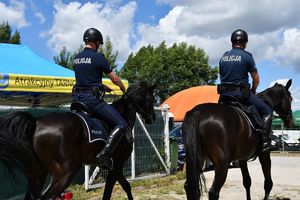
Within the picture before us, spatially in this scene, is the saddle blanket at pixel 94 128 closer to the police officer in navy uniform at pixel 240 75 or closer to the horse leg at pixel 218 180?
the horse leg at pixel 218 180

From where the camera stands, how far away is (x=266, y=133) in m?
7.09

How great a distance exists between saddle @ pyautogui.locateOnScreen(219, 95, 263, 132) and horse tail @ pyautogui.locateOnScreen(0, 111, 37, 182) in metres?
3.39

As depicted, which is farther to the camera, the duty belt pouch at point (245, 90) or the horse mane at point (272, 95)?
the horse mane at point (272, 95)

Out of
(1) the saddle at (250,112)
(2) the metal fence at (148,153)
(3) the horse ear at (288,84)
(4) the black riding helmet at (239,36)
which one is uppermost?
(4) the black riding helmet at (239,36)

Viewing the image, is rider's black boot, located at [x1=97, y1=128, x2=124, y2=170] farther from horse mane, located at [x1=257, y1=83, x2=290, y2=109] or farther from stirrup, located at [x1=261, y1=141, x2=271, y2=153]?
horse mane, located at [x1=257, y1=83, x2=290, y2=109]

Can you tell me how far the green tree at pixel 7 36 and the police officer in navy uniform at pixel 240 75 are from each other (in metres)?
30.6

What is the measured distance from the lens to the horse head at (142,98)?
7133mm

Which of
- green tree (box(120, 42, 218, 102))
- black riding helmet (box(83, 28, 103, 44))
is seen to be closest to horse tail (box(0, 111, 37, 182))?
black riding helmet (box(83, 28, 103, 44))

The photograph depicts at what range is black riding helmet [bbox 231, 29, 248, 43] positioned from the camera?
7.27 metres

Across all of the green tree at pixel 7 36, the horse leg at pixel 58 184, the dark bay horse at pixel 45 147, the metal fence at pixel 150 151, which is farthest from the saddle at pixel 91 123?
the green tree at pixel 7 36

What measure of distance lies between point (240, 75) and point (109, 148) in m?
2.65

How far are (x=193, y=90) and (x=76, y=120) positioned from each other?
80.5 feet

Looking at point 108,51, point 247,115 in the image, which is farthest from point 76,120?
point 108,51

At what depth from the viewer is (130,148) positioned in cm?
687
